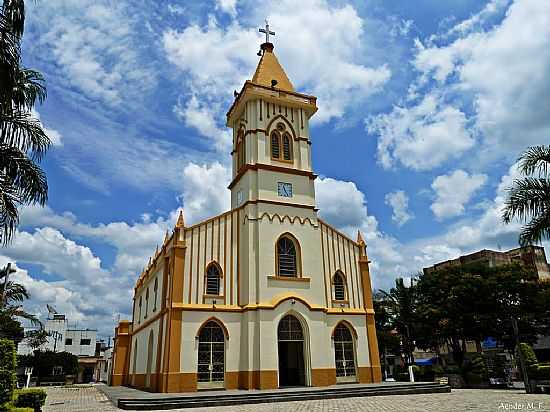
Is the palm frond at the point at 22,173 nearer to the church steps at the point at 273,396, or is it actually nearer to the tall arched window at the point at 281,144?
the church steps at the point at 273,396

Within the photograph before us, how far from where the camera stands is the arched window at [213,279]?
67.7 feet

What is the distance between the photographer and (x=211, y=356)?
1953cm

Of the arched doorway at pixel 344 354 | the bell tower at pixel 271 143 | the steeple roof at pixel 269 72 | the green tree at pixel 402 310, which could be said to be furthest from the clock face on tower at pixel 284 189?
the green tree at pixel 402 310

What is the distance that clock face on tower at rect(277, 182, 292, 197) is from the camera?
23.5m

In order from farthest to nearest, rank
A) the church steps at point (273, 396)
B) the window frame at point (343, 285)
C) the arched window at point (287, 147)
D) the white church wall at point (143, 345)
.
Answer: the arched window at point (287, 147)
the window frame at point (343, 285)
the white church wall at point (143, 345)
the church steps at point (273, 396)

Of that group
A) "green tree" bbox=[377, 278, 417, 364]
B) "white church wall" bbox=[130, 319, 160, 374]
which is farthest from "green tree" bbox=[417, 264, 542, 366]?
"white church wall" bbox=[130, 319, 160, 374]

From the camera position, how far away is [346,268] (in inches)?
941

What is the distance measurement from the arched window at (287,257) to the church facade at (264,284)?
0.05m

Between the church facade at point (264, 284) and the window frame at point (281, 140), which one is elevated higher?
the window frame at point (281, 140)

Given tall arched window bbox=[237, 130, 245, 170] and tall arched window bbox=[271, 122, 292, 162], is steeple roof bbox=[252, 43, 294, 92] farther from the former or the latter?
tall arched window bbox=[237, 130, 245, 170]

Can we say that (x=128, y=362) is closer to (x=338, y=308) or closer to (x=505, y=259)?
(x=338, y=308)

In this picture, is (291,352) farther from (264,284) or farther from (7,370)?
(7,370)

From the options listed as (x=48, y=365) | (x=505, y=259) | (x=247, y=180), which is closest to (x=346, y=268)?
(x=247, y=180)

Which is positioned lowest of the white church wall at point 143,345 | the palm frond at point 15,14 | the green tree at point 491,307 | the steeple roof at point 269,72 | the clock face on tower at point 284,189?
the white church wall at point 143,345
